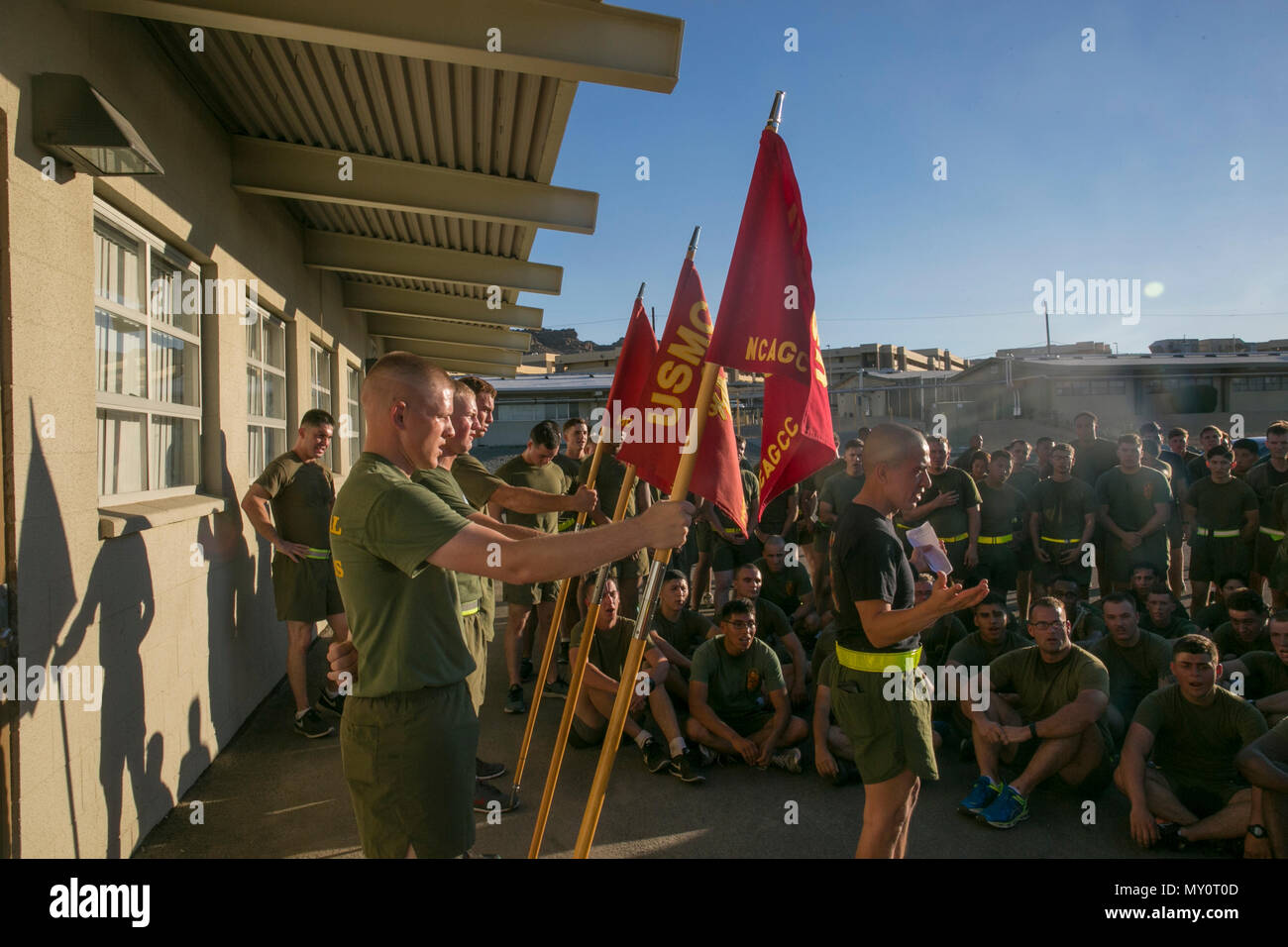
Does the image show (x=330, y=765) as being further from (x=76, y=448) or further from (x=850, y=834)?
(x=850, y=834)

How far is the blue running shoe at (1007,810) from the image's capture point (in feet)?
14.3

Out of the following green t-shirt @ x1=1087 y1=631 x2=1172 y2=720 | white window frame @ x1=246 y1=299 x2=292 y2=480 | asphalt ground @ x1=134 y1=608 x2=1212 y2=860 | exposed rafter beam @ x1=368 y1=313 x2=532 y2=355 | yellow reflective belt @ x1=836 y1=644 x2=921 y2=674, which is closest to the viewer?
yellow reflective belt @ x1=836 y1=644 x2=921 y2=674

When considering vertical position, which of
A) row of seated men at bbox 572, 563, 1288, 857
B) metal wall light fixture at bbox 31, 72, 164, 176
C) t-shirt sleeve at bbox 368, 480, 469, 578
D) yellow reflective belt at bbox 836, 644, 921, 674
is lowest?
row of seated men at bbox 572, 563, 1288, 857

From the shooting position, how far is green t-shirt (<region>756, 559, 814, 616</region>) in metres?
7.52

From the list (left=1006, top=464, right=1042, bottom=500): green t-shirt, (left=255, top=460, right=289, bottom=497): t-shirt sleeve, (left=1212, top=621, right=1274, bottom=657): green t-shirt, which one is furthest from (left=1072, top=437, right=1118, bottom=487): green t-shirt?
(left=255, top=460, right=289, bottom=497): t-shirt sleeve

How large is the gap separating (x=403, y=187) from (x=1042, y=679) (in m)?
5.41

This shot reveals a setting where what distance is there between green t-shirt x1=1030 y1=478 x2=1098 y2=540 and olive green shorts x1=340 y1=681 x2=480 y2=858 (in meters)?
7.14

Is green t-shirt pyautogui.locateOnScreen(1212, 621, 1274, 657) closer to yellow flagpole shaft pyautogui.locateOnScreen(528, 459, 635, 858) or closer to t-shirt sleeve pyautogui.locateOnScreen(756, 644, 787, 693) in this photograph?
t-shirt sleeve pyautogui.locateOnScreen(756, 644, 787, 693)

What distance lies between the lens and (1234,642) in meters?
5.53

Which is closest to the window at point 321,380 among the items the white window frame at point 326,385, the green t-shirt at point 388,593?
the white window frame at point 326,385

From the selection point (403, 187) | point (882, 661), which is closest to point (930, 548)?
point (882, 661)

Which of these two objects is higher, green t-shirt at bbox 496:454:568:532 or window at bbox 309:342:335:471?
window at bbox 309:342:335:471

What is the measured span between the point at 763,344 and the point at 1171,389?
31.0 m

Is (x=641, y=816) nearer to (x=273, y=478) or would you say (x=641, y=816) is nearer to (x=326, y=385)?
(x=273, y=478)
